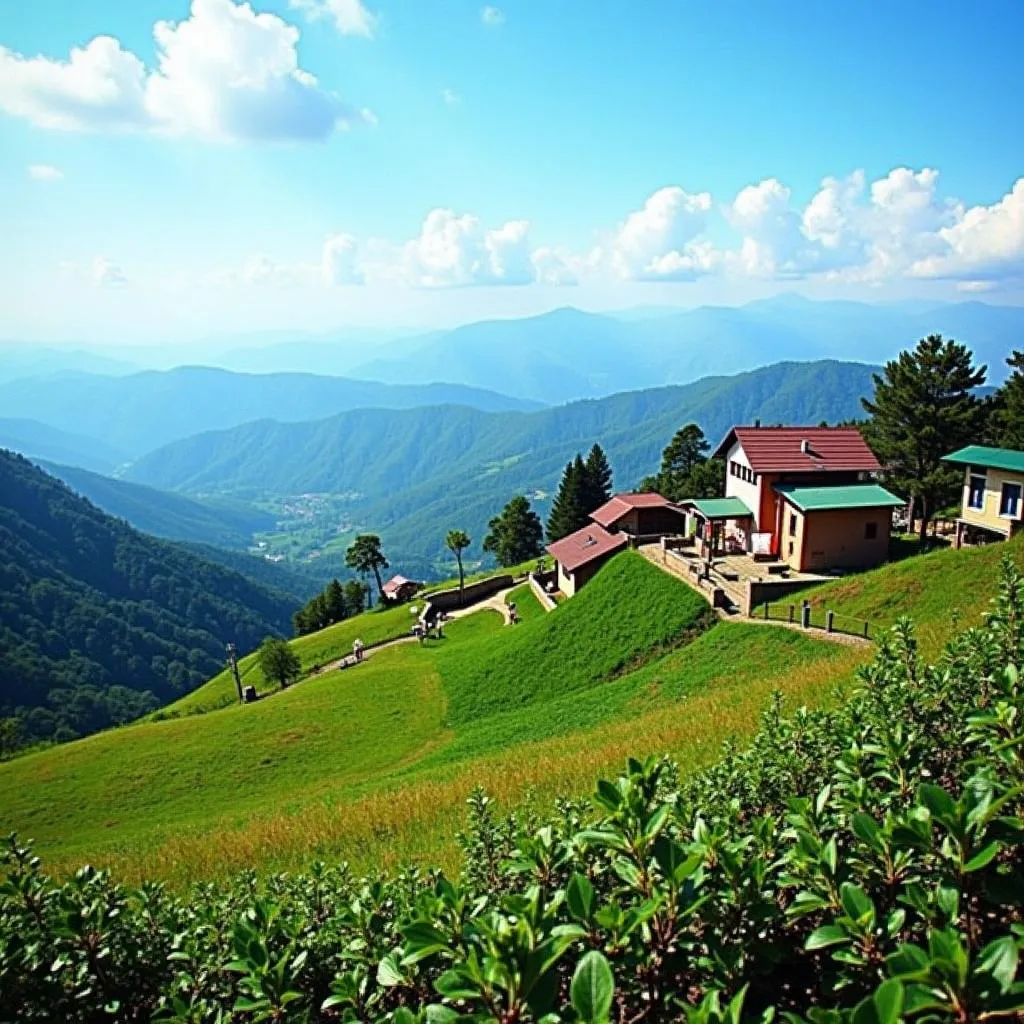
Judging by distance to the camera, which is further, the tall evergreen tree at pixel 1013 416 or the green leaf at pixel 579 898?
the tall evergreen tree at pixel 1013 416

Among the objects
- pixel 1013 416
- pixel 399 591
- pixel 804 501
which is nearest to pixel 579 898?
pixel 804 501

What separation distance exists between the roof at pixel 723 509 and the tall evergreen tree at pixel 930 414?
724 cm

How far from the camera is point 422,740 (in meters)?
26.8

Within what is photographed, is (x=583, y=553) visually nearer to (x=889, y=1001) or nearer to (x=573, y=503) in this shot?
(x=573, y=503)

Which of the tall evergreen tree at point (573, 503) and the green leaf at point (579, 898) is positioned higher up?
the green leaf at point (579, 898)

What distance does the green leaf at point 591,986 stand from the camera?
2000 mm

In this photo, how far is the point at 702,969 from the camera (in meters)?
2.79

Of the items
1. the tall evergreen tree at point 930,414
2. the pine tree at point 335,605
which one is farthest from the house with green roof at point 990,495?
the pine tree at point 335,605

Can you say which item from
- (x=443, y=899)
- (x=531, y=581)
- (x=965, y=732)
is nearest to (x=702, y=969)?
(x=443, y=899)

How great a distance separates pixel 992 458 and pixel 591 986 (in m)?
30.4

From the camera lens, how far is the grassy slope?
12.5 metres

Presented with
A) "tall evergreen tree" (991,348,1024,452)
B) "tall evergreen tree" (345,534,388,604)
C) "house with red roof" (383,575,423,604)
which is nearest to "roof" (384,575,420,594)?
"house with red roof" (383,575,423,604)

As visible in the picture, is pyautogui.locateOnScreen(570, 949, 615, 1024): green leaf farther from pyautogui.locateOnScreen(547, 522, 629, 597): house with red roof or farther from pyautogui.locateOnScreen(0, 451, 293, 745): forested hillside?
pyautogui.locateOnScreen(0, 451, 293, 745): forested hillside

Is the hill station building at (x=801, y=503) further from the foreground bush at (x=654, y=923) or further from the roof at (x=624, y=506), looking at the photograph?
the foreground bush at (x=654, y=923)
